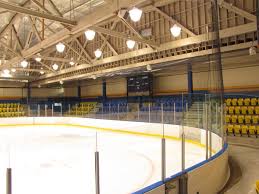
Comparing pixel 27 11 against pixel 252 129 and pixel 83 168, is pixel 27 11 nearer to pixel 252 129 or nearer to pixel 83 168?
pixel 83 168

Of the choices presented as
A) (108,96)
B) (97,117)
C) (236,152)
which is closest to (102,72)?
(97,117)

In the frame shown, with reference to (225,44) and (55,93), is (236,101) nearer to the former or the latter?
(225,44)

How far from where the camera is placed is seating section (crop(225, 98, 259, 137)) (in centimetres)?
1086

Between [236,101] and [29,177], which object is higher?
[236,101]

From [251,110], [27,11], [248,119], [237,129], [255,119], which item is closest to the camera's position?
[27,11]

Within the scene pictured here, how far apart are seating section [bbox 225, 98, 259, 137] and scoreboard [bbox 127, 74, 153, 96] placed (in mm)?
6604

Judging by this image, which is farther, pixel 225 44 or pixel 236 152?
pixel 225 44

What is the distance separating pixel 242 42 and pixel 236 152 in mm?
4546

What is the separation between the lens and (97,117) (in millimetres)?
14906

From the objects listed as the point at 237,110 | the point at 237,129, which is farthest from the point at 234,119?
the point at 237,129

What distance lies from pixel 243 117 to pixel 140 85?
8.77 m

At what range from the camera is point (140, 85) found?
1881 centimetres

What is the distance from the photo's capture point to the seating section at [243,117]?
428 inches

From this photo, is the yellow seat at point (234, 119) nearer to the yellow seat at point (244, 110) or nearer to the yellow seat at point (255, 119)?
the yellow seat at point (244, 110)
